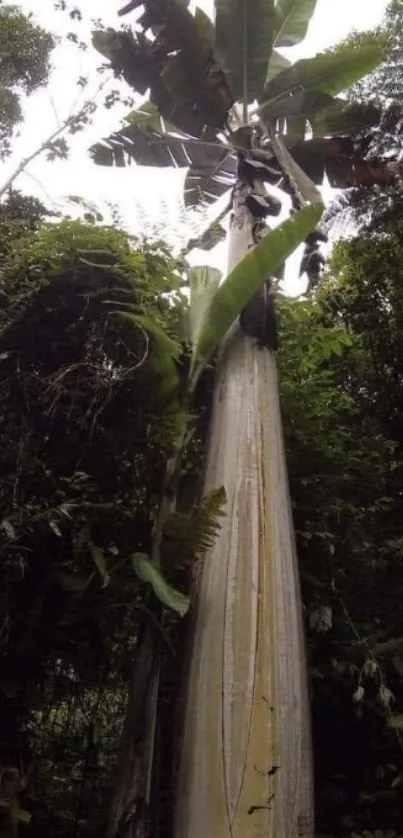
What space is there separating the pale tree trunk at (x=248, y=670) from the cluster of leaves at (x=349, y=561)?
1.83ft

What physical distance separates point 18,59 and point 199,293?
786 centimetres

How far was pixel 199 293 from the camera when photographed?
4684mm

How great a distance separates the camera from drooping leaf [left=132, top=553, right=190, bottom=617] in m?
3.14

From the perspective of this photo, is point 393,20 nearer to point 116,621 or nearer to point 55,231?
point 55,231

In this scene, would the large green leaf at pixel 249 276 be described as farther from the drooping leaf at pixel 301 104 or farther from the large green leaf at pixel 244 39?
the drooping leaf at pixel 301 104

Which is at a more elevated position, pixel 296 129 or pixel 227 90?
pixel 296 129

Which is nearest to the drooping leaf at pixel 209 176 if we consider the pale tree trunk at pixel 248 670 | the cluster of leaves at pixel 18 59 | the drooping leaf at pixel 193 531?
the pale tree trunk at pixel 248 670

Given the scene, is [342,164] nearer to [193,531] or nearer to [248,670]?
[193,531]

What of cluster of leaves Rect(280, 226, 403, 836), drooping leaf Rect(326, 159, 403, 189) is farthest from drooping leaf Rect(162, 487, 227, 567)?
drooping leaf Rect(326, 159, 403, 189)

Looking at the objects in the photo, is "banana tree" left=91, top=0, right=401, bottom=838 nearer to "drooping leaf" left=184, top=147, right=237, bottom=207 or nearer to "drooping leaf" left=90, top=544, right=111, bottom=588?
"drooping leaf" left=184, top=147, right=237, bottom=207

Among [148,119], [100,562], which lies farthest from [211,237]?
[100,562]

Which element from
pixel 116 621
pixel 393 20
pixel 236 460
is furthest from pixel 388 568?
pixel 393 20

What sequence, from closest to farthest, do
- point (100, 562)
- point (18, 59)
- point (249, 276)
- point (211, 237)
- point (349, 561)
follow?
1. point (100, 562)
2. point (249, 276)
3. point (349, 561)
4. point (211, 237)
5. point (18, 59)

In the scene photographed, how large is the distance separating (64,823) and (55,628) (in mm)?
901
